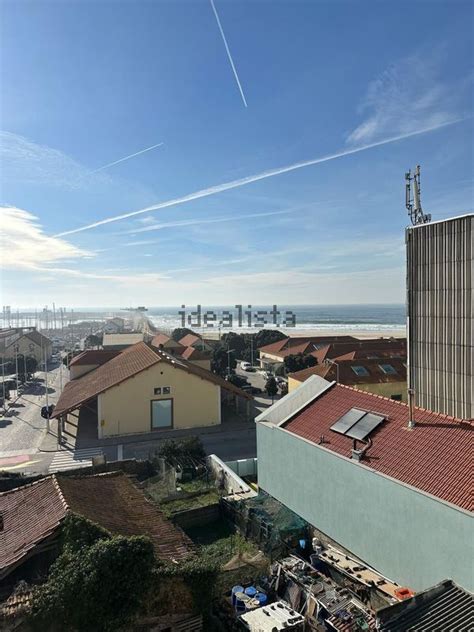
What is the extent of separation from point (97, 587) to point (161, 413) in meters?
18.0

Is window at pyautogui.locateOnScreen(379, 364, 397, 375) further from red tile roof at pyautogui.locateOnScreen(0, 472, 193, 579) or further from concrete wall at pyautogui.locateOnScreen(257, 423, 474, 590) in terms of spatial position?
red tile roof at pyautogui.locateOnScreen(0, 472, 193, 579)

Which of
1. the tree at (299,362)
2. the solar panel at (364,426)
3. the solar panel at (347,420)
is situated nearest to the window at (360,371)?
the tree at (299,362)

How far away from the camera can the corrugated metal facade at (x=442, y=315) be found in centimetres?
1135

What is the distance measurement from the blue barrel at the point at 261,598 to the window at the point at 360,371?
62.6ft

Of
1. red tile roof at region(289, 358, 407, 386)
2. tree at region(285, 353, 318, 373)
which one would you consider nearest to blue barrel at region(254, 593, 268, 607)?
red tile roof at region(289, 358, 407, 386)

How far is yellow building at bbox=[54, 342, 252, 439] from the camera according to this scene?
24.3 metres

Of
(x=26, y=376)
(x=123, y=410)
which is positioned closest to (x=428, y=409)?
(x=123, y=410)

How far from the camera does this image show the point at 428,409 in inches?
493

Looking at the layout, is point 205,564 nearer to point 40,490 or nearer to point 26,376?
point 40,490

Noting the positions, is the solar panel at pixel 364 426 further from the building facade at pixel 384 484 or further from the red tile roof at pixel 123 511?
the red tile roof at pixel 123 511

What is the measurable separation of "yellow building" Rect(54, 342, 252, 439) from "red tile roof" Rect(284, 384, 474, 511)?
41.5ft

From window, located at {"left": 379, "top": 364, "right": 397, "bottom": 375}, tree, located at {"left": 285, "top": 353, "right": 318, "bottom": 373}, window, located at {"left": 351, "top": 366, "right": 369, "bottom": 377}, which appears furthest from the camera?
tree, located at {"left": 285, "top": 353, "right": 318, "bottom": 373}

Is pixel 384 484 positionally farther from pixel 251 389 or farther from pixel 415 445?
pixel 251 389

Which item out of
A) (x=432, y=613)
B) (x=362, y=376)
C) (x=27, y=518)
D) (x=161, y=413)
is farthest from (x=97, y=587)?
(x=362, y=376)
